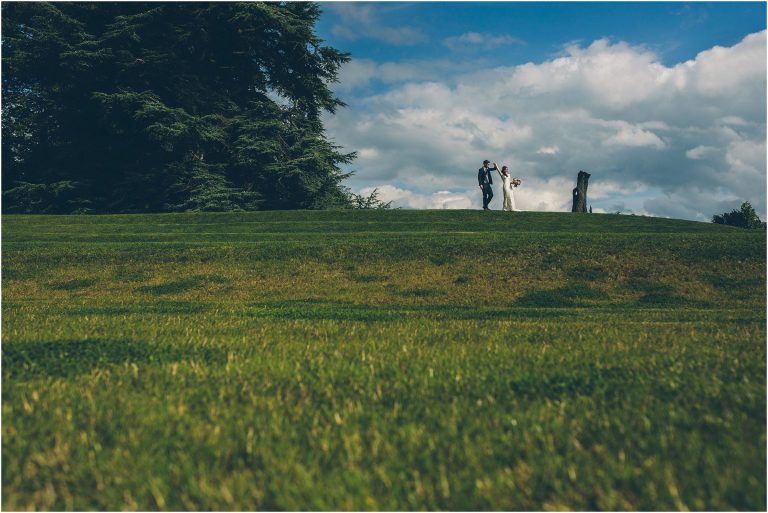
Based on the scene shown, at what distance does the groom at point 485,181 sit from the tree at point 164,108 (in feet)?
45.0

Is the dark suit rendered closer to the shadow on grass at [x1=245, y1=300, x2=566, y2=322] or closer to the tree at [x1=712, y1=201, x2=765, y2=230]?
the shadow on grass at [x1=245, y1=300, x2=566, y2=322]

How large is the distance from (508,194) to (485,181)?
1.54 m

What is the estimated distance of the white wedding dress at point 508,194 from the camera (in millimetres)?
30969

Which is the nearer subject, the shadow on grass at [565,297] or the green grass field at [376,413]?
the green grass field at [376,413]

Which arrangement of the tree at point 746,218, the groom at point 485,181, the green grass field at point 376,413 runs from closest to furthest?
1. the green grass field at point 376,413
2. the groom at point 485,181
3. the tree at point 746,218

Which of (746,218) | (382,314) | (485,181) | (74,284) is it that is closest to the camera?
(382,314)

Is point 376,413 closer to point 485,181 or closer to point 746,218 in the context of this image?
point 485,181

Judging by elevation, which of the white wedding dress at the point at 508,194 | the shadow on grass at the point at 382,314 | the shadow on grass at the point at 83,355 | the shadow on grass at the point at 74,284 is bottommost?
the shadow on grass at the point at 74,284

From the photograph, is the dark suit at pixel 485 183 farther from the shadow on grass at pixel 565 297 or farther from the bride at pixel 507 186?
the shadow on grass at pixel 565 297

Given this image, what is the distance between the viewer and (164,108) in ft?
128

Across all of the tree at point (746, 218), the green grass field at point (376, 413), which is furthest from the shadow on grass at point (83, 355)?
the tree at point (746, 218)

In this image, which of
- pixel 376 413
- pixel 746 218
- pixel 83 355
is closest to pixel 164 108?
pixel 83 355

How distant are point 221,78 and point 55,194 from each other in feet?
45.1

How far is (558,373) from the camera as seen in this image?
4895 mm
